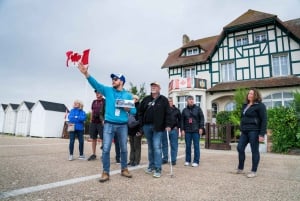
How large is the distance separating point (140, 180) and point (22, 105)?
28.3 meters

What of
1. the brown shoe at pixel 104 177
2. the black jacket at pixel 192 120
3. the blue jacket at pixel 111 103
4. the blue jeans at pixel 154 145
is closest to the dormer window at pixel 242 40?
the black jacket at pixel 192 120

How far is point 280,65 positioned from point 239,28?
14.6ft

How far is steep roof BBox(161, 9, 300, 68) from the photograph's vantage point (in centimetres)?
1754

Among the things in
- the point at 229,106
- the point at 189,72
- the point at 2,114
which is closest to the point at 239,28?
the point at 189,72

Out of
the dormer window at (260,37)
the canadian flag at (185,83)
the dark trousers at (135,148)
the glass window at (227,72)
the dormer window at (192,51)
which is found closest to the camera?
the dark trousers at (135,148)

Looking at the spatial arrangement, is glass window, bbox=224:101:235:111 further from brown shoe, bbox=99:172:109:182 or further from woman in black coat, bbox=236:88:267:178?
brown shoe, bbox=99:172:109:182

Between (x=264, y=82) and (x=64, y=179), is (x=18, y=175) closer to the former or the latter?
(x=64, y=179)

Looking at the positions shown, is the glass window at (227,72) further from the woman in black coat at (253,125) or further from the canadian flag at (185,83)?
the woman in black coat at (253,125)

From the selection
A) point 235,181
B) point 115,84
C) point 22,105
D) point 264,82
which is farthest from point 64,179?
point 22,105

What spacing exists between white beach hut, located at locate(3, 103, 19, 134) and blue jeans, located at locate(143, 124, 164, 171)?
29.8 meters

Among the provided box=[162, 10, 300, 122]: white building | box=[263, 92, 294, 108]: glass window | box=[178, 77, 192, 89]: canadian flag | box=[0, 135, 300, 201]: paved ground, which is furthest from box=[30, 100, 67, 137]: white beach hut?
box=[0, 135, 300, 201]: paved ground

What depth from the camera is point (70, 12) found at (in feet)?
23.9

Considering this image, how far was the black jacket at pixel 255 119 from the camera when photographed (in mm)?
4539

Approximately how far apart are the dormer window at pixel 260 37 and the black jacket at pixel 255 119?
16200 mm
